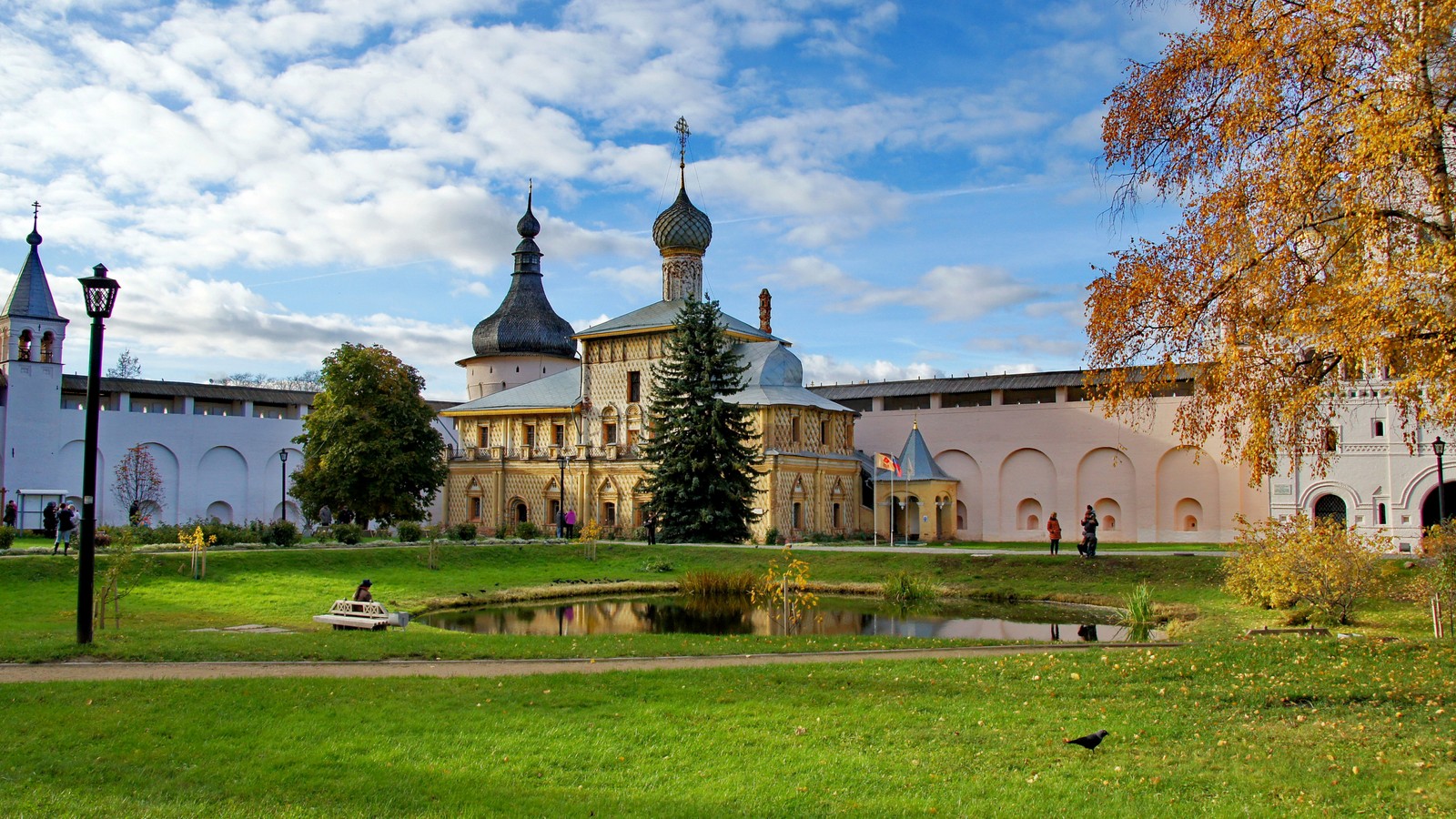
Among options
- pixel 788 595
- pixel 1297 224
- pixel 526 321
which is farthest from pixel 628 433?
pixel 1297 224

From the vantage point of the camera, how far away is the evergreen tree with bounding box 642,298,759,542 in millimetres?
33000

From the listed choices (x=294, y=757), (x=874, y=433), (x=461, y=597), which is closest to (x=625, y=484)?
(x=874, y=433)

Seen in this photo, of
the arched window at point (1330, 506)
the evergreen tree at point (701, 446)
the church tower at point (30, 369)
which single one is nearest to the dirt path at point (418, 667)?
the evergreen tree at point (701, 446)

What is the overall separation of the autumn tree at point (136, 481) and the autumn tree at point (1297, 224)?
37.5 metres

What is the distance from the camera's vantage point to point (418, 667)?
37.1 feet

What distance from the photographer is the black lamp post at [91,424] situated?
11586 mm

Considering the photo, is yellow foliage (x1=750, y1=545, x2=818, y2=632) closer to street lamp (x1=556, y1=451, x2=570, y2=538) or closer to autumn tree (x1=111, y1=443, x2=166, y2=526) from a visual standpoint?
street lamp (x1=556, y1=451, x2=570, y2=538)

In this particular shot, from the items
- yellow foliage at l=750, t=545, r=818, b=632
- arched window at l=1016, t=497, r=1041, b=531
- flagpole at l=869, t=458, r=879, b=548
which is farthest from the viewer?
arched window at l=1016, t=497, r=1041, b=531

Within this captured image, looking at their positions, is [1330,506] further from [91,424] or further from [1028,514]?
[91,424]

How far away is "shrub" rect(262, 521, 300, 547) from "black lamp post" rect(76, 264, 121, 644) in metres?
15.7

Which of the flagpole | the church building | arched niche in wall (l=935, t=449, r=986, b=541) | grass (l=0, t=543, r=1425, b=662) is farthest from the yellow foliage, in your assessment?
arched niche in wall (l=935, t=449, r=986, b=541)

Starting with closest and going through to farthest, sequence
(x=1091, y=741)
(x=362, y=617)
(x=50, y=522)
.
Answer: (x=1091, y=741), (x=362, y=617), (x=50, y=522)

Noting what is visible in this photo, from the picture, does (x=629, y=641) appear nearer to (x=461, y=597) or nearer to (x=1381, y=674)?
(x=1381, y=674)

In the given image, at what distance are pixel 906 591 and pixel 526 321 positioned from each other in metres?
31.8
